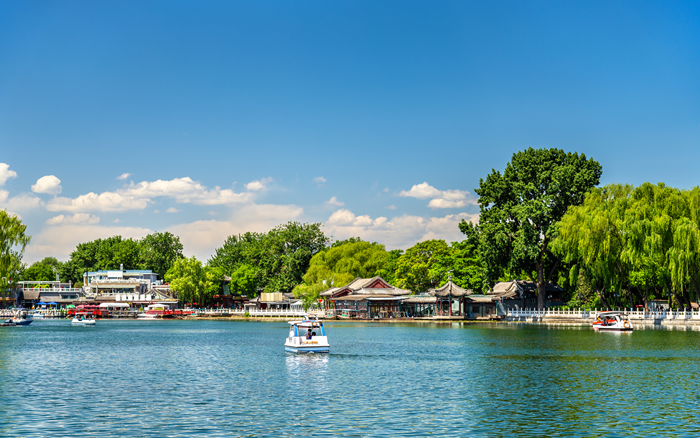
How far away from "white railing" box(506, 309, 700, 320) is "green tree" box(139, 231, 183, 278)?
109165 millimetres

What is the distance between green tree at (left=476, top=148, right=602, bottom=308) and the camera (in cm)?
8200

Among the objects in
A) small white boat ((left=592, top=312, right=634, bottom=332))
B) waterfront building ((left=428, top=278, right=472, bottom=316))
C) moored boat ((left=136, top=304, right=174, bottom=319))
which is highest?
waterfront building ((left=428, top=278, right=472, bottom=316))

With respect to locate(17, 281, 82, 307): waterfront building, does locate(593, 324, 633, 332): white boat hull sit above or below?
below

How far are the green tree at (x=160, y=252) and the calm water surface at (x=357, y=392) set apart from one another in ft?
439

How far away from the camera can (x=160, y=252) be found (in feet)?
584

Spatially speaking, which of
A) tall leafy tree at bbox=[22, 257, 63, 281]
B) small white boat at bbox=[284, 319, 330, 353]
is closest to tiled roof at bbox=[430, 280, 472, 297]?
small white boat at bbox=[284, 319, 330, 353]

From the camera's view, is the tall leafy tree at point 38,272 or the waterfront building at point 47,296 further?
the tall leafy tree at point 38,272

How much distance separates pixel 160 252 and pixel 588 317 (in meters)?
126

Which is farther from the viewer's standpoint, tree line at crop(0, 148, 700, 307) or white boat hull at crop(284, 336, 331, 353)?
tree line at crop(0, 148, 700, 307)

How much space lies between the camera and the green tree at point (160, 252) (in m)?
176

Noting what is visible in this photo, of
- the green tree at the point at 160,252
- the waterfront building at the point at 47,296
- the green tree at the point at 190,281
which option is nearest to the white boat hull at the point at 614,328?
the green tree at the point at 190,281

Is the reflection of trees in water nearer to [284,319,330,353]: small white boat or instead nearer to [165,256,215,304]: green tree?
[284,319,330,353]: small white boat

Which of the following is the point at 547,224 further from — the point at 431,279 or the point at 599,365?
the point at 599,365

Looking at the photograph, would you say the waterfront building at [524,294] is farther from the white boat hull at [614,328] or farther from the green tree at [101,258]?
the green tree at [101,258]
